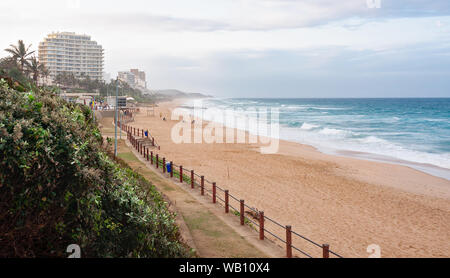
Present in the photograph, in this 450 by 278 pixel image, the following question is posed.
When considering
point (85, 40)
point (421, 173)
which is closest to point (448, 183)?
point (421, 173)

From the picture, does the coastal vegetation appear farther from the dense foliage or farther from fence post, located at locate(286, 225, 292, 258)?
fence post, located at locate(286, 225, 292, 258)

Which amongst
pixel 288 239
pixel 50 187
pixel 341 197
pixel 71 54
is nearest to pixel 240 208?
pixel 288 239

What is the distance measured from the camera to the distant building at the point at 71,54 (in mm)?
149775

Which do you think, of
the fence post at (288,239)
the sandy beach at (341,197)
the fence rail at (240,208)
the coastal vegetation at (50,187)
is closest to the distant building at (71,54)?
the sandy beach at (341,197)

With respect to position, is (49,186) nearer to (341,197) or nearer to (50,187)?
(50,187)

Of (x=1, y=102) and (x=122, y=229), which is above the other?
(x=1, y=102)

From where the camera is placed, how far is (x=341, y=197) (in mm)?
15969

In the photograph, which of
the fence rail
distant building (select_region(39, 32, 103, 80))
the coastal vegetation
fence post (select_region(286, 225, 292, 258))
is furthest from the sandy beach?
distant building (select_region(39, 32, 103, 80))

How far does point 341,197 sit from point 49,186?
45.4 ft

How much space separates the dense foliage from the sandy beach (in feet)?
21.6

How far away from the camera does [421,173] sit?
22.0 m
